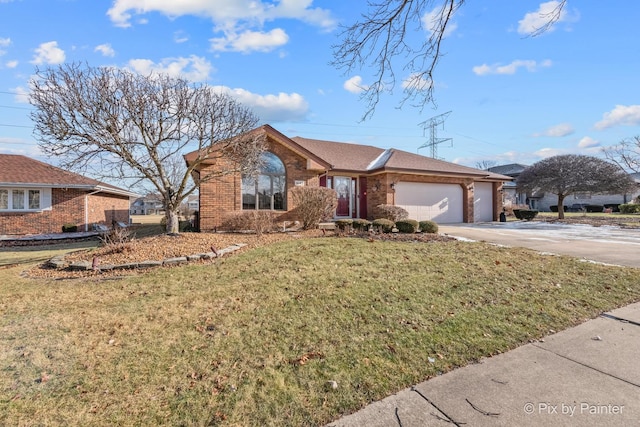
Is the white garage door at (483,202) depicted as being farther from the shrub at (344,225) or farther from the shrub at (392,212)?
the shrub at (344,225)

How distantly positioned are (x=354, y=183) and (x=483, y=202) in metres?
9.24

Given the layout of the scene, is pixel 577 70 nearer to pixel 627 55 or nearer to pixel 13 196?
pixel 627 55

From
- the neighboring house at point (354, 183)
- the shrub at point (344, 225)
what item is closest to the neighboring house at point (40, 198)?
the neighboring house at point (354, 183)

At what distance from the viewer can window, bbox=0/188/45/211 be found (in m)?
15.8

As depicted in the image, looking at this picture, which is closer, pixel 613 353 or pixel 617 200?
pixel 613 353

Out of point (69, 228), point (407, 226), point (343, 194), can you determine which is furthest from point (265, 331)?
point (69, 228)

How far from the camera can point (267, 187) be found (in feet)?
43.6

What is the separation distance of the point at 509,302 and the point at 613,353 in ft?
4.46

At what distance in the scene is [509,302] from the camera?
4.56 meters

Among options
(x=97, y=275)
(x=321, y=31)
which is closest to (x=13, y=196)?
(x=97, y=275)

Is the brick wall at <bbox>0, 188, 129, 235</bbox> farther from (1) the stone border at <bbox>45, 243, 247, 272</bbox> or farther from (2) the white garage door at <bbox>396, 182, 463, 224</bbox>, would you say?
(2) the white garage door at <bbox>396, 182, 463, 224</bbox>

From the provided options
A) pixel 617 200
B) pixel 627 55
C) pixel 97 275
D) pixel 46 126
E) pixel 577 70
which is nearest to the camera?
pixel 627 55

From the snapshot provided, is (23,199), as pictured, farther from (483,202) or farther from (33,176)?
(483,202)

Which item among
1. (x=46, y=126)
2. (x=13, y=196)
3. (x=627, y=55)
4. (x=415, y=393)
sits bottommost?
(x=415, y=393)
